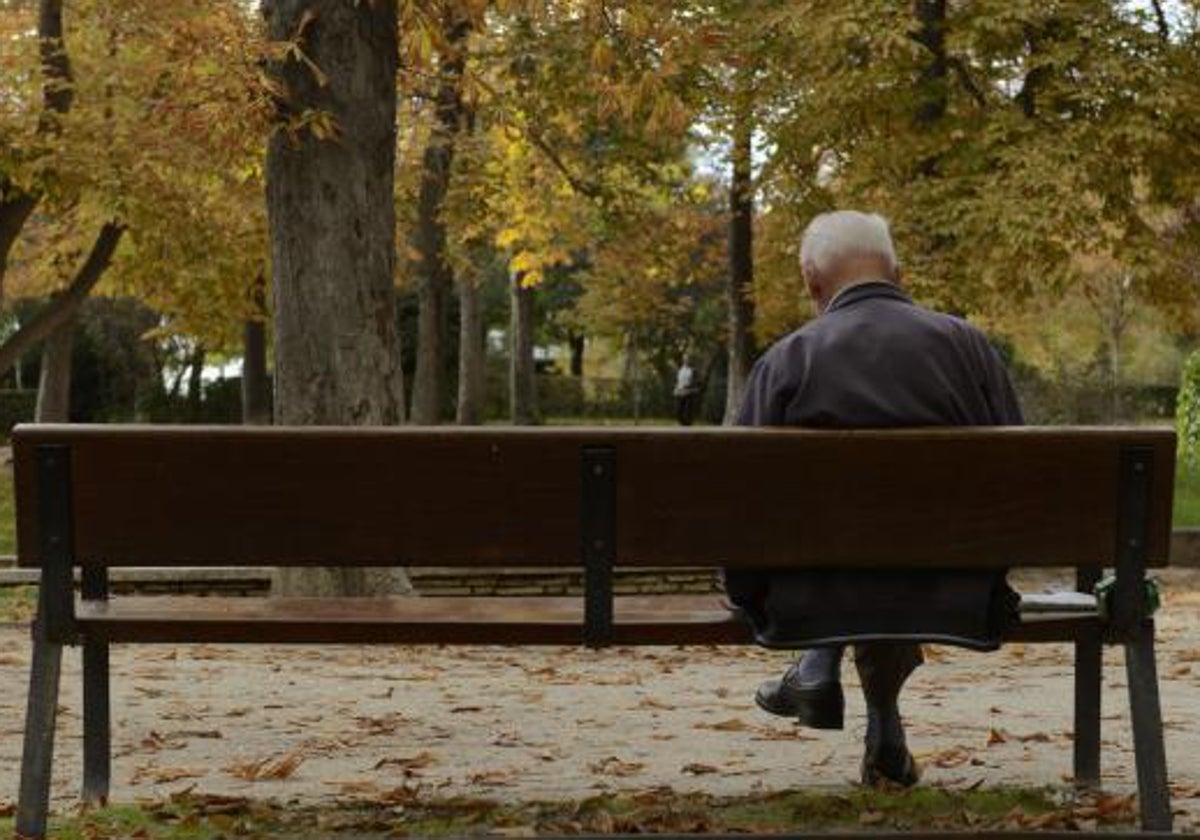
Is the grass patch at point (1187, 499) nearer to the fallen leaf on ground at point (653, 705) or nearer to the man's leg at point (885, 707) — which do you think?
the fallen leaf on ground at point (653, 705)

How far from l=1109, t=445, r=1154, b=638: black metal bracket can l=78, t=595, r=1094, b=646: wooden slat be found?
0.10 metres

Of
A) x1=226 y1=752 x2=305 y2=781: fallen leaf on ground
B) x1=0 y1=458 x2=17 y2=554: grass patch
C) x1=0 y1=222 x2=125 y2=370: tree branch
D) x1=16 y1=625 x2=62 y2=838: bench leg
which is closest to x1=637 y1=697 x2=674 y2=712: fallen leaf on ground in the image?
x1=226 y1=752 x2=305 y2=781: fallen leaf on ground

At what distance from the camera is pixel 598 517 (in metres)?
5.05

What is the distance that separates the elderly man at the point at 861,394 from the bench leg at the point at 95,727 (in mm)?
1753

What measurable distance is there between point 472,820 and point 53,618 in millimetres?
1149

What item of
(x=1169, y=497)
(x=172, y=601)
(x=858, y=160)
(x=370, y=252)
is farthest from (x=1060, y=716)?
(x=858, y=160)

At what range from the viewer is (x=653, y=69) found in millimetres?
12273

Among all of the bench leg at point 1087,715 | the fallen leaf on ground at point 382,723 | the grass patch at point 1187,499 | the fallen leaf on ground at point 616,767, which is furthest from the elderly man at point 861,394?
the grass patch at point 1187,499

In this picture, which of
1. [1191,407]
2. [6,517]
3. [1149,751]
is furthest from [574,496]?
[6,517]

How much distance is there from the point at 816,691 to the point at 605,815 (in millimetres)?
607

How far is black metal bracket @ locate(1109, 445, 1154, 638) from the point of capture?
5113mm

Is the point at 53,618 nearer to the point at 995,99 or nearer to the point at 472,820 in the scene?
the point at 472,820

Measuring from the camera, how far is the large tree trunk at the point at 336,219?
38.5 feet

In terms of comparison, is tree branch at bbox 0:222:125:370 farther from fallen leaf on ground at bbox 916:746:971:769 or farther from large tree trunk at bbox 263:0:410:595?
fallen leaf on ground at bbox 916:746:971:769
